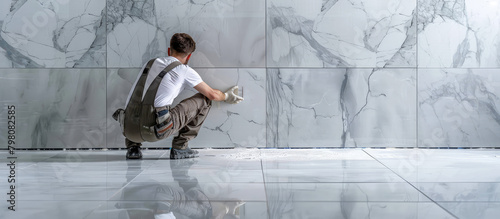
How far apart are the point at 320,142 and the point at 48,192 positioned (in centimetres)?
282

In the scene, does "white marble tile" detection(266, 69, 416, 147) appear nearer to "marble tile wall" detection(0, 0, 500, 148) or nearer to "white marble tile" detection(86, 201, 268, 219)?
"marble tile wall" detection(0, 0, 500, 148)

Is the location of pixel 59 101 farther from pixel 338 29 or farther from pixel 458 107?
pixel 458 107

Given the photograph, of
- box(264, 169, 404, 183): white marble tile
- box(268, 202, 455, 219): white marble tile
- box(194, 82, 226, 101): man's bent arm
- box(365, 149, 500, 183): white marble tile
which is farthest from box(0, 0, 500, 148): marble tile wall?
box(268, 202, 455, 219): white marble tile

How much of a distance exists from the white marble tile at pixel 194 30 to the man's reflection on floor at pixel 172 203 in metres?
2.07

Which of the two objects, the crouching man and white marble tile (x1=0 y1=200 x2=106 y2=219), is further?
the crouching man

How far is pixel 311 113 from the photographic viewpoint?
4.89 metres

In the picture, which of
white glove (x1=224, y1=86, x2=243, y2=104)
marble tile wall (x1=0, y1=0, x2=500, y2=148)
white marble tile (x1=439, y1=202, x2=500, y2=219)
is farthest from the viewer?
marble tile wall (x1=0, y1=0, x2=500, y2=148)

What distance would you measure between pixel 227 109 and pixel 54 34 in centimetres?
174

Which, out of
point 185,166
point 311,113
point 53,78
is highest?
point 53,78

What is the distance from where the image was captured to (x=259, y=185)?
2824mm

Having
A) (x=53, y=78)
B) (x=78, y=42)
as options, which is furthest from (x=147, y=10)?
(x=53, y=78)

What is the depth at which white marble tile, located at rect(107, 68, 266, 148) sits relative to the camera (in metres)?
4.86

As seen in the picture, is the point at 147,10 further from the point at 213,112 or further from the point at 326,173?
the point at 326,173

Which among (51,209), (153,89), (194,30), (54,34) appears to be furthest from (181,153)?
(51,209)
